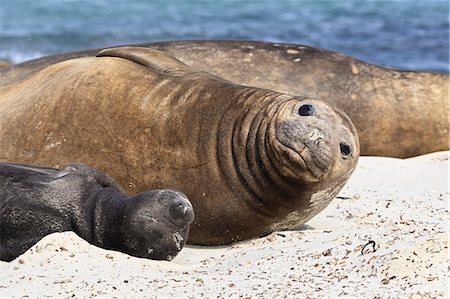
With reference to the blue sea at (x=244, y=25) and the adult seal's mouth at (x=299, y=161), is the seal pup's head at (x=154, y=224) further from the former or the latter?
the blue sea at (x=244, y=25)

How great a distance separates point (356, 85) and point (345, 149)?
8.56 ft

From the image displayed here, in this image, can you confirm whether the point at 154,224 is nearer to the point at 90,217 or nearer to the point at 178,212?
the point at 178,212

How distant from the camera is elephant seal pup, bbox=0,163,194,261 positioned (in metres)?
4.81

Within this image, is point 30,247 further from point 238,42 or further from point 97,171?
point 238,42

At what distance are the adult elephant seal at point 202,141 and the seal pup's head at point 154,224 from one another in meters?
0.70

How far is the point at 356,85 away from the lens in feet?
26.0

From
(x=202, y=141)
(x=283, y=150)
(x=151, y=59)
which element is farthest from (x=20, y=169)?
(x=151, y=59)

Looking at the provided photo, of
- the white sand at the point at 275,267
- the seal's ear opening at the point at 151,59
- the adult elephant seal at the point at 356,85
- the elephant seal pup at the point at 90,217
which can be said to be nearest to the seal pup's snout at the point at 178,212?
the elephant seal pup at the point at 90,217

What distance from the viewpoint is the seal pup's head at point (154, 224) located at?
480 centimetres

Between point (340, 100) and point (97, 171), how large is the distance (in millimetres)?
2947

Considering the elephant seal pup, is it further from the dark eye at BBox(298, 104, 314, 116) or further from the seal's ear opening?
the seal's ear opening

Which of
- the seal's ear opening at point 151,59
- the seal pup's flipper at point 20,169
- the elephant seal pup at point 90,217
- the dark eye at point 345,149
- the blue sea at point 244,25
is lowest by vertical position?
the blue sea at point 244,25

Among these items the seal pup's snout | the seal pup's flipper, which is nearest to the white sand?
the seal pup's snout

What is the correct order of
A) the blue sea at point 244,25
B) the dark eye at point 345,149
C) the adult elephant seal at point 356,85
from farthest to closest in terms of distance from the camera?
1. the blue sea at point 244,25
2. the adult elephant seal at point 356,85
3. the dark eye at point 345,149
